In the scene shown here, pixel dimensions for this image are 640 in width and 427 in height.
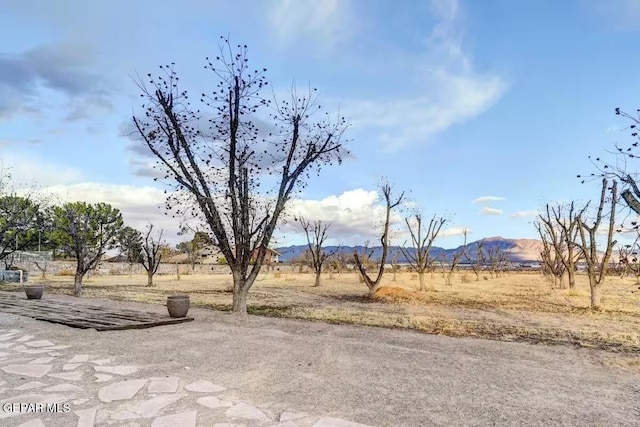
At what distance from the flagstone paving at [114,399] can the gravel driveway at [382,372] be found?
138mm

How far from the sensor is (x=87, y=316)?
10586 mm

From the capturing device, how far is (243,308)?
1209cm

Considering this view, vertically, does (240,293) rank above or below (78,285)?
above

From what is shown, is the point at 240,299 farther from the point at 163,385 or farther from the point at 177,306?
the point at 163,385

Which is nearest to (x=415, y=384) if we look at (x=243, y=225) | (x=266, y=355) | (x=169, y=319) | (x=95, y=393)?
(x=266, y=355)

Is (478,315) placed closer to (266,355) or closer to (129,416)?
(266,355)

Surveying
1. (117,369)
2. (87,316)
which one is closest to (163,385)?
(117,369)

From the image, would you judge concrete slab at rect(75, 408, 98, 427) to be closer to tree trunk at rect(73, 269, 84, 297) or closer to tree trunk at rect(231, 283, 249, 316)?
tree trunk at rect(231, 283, 249, 316)

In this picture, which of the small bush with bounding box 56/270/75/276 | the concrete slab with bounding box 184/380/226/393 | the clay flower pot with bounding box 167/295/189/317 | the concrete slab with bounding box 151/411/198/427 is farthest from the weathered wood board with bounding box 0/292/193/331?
the small bush with bounding box 56/270/75/276

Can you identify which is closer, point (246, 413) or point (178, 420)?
point (178, 420)

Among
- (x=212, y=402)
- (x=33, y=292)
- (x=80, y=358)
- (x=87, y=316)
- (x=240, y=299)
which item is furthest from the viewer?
(x=33, y=292)

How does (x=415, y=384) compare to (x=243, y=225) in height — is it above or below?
below

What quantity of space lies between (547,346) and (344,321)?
4.85 m

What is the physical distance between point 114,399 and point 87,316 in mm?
6957
